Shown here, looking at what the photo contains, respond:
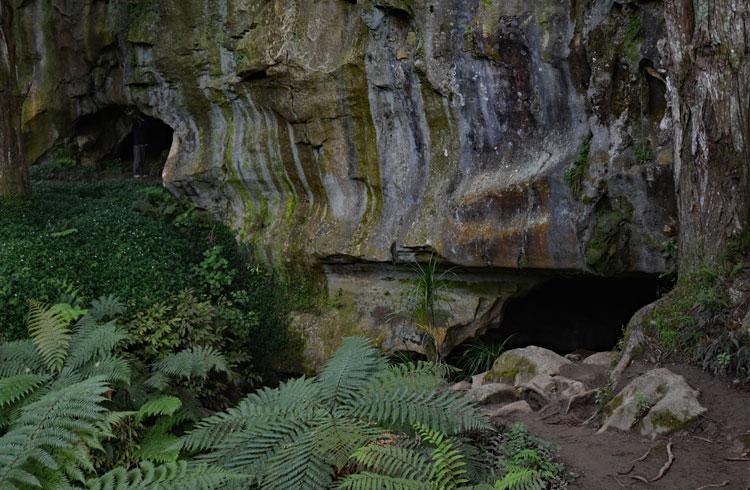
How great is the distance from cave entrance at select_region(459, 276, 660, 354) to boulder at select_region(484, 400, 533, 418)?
4.80 meters

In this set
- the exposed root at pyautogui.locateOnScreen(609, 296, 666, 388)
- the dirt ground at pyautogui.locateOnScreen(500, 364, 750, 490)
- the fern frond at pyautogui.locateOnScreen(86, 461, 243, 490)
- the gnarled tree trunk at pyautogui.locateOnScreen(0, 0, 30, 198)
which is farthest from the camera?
the gnarled tree trunk at pyautogui.locateOnScreen(0, 0, 30, 198)

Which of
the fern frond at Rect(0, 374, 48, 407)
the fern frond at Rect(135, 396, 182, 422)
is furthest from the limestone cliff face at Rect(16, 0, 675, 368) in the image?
the fern frond at Rect(0, 374, 48, 407)

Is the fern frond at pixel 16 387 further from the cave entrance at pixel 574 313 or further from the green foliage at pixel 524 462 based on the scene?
the cave entrance at pixel 574 313

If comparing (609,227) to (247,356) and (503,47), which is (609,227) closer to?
(503,47)

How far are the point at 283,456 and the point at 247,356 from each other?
5407 mm

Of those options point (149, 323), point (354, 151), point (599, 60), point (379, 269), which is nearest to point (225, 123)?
point (354, 151)

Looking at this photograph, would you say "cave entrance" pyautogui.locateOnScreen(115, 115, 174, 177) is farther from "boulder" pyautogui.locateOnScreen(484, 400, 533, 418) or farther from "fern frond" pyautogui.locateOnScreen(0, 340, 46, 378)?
"boulder" pyautogui.locateOnScreen(484, 400, 533, 418)

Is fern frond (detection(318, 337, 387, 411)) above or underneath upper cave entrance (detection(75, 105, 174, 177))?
underneath

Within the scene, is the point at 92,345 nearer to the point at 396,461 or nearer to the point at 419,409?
→ the point at 419,409

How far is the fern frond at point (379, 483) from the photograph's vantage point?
3.21 metres

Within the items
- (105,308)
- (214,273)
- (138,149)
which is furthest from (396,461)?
(138,149)

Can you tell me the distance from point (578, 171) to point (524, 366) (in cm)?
246

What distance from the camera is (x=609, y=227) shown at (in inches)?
296

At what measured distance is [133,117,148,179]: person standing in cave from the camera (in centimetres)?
1359
